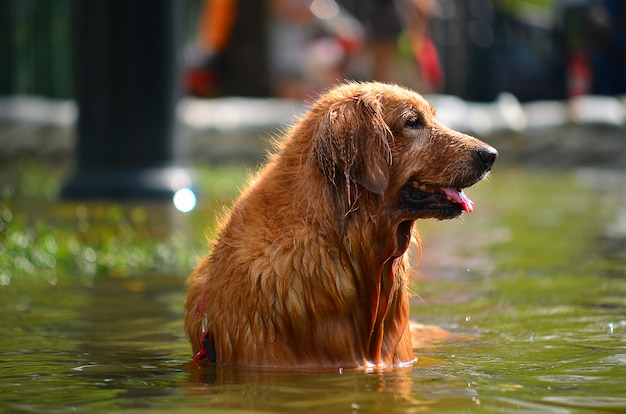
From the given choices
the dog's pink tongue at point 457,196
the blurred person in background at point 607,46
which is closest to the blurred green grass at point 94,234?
the dog's pink tongue at point 457,196

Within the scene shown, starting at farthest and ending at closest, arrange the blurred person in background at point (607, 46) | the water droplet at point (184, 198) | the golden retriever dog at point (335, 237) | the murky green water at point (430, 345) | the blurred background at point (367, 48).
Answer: the blurred person in background at point (607, 46), the blurred background at point (367, 48), the water droplet at point (184, 198), the golden retriever dog at point (335, 237), the murky green water at point (430, 345)

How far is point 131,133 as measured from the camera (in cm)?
1306

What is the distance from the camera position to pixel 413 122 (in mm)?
6078

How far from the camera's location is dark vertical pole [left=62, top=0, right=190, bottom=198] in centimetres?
1262

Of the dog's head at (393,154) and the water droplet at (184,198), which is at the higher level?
the water droplet at (184,198)

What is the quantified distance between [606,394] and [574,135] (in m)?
14.3

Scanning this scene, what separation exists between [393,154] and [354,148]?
0.26 meters

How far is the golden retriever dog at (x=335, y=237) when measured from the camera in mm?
5711

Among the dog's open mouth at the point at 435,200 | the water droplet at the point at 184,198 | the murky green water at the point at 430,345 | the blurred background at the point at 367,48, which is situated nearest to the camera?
the murky green water at the point at 430,345

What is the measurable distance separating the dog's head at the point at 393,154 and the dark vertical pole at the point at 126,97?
22.5ft

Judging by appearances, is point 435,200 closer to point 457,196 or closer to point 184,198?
point 457,196

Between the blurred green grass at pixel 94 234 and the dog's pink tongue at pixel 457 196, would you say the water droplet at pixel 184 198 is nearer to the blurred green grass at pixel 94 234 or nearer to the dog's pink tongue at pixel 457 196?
the blurred green grass at pixel 94 234

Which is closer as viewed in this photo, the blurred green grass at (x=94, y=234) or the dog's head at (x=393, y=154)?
the dog's head at (x=393, y=154)

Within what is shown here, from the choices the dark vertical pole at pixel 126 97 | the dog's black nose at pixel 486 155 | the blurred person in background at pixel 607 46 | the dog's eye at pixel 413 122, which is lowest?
the dog's black nose at pixel 486 155
